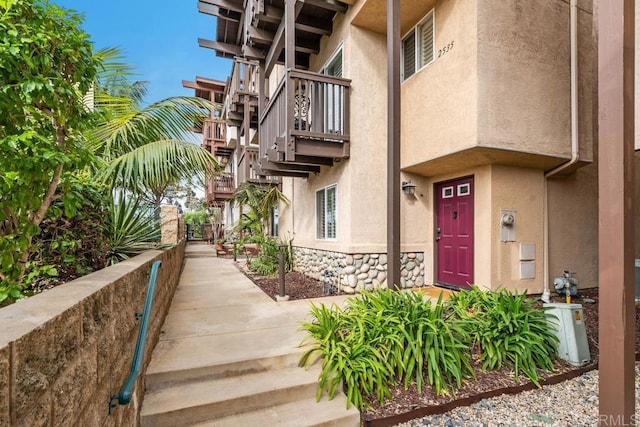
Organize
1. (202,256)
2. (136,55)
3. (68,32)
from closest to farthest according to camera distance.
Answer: (68,32)
(136,55)
(202,256)

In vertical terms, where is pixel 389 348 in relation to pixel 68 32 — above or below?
below

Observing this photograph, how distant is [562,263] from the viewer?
634 cm

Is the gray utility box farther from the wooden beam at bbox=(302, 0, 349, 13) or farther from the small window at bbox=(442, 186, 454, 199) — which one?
the wooden beam at bbox=(302, 0, 349, 13)

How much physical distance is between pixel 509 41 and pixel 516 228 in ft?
10.7

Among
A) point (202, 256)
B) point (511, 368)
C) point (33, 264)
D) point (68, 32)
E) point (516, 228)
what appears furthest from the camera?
point (202, 256)

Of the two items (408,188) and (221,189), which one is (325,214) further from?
(221,189)

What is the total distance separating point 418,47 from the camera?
6.50m

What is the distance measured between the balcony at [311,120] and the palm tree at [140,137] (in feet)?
6.28

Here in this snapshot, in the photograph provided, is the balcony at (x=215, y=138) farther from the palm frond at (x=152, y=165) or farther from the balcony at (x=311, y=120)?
the palm frond at (x=152, y=165)

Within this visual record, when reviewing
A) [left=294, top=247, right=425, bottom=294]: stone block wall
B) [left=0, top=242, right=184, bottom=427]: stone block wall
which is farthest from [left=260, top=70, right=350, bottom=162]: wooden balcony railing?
[left=0, top=242, right=184, bottom=427]: stone block wall

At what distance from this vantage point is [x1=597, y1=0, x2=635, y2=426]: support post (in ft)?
7.43

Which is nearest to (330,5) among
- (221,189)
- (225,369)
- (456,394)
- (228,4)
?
(228,4)

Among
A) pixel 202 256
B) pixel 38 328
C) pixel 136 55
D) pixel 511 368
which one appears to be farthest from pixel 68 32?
pixel 202 256

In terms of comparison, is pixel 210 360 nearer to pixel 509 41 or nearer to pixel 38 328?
pixel 38 328
